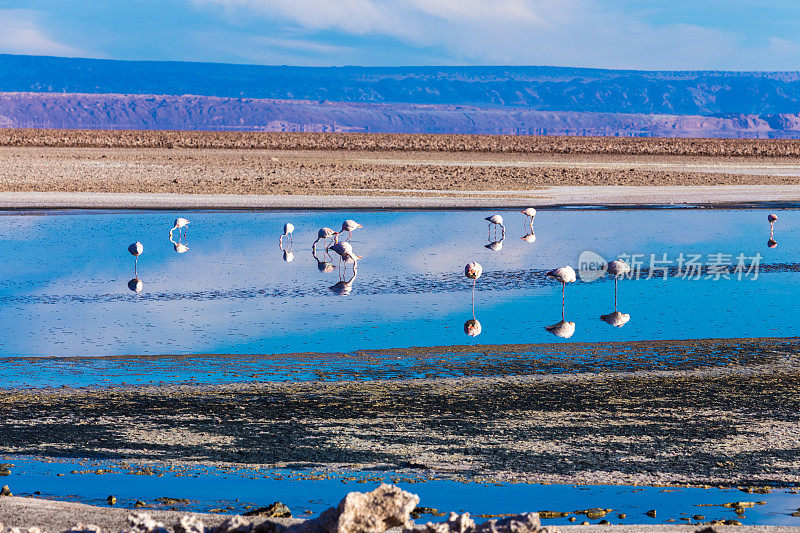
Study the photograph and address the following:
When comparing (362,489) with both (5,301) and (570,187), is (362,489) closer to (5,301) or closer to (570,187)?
(5,301)

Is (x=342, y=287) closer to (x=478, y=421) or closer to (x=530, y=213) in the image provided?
(x=478, y=421)

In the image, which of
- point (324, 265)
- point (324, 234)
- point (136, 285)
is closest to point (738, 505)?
point (136, 285)

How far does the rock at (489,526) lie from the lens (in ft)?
14.6

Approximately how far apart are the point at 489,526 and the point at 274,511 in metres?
1.48

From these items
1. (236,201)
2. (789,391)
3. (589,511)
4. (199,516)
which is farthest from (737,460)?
(236,201)

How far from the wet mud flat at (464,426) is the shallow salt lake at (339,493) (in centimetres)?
18

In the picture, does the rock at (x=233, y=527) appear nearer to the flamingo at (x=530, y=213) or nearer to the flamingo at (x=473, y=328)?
the flamingo at (x=473, y=328)

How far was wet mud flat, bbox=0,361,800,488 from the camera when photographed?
6.57m

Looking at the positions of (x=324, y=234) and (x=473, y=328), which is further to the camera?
(x=324, y=234)

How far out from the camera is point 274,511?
551 cm

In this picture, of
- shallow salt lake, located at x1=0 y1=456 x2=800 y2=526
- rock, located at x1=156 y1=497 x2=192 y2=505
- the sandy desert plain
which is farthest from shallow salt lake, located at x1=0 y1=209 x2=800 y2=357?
rock, located at x1=156 y1=497 x2=192 y2=505

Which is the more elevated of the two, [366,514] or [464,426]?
[366,514]

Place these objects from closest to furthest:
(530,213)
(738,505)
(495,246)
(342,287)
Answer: (738,505), (342,287), (495,246), (530,213)

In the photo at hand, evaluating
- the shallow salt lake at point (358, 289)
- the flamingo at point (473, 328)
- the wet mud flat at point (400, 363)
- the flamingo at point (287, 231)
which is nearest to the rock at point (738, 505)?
the wet mud flat at point (400, 363)
